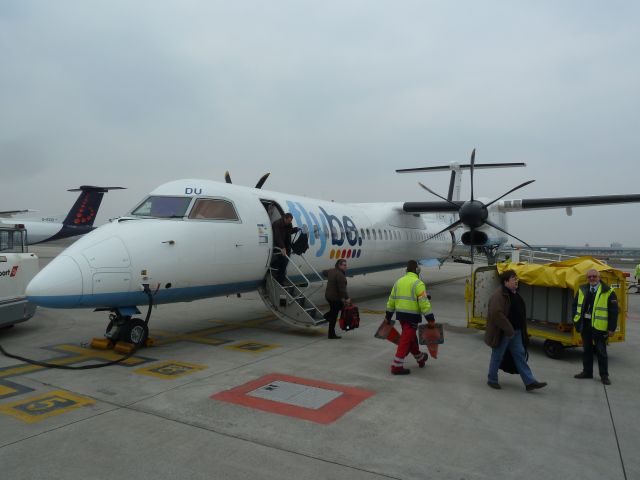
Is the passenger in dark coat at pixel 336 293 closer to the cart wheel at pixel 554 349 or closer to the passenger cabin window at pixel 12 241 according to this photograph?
the cart wheel at pixel 554 349

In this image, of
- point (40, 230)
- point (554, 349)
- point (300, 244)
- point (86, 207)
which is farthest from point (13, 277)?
point (40, 230)

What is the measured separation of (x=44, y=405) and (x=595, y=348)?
7176 mm

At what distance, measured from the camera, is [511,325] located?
19.4ft

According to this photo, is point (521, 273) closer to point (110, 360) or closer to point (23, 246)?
point (110, 360)

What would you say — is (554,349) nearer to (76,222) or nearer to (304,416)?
(304,416)

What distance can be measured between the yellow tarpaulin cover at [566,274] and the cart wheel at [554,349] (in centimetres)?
99

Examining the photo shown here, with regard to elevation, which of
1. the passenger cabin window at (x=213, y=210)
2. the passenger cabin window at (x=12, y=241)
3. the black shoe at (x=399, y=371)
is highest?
the passenger cabin window at (x=213, y=210)

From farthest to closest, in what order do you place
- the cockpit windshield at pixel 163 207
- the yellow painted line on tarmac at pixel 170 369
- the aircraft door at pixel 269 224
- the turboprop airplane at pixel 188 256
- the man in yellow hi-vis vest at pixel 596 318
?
the aircraft door at pixel 269 224
the cockpit windshield at pixel 163 207
the turboprop airplane at pixel 188 256
the yellow painted line on tarmac at pixel 170 369
the man in yellow hi-vis vest at pixel 596 318

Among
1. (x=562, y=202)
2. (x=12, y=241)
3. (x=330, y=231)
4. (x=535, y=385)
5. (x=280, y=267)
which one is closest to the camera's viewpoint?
(x=535, y=385)

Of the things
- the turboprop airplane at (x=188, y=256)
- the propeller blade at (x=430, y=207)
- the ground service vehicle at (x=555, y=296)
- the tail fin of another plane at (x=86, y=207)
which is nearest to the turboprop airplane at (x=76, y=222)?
the tail fin of another plane at (x=86, y=207)

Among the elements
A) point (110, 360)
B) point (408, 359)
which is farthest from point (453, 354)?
point (110, 360)

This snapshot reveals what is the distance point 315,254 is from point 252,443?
24.4 ft

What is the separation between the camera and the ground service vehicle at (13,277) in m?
8.77

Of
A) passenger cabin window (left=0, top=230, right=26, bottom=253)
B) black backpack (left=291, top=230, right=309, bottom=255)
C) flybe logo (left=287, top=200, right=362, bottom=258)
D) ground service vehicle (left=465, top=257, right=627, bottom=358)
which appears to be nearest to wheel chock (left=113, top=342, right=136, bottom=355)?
black backpack (left=291, top=230, right=309, bottom=255)
